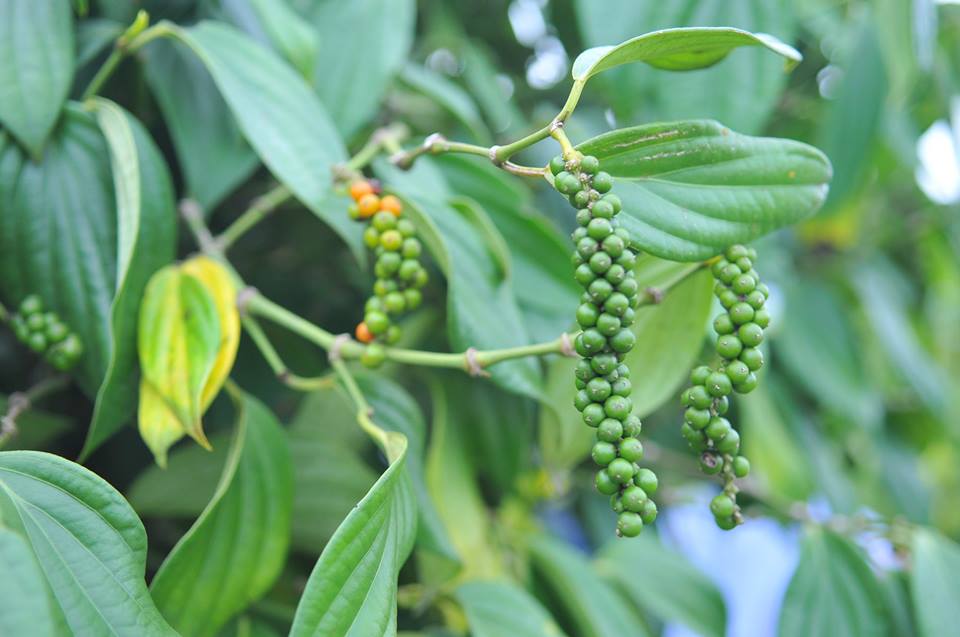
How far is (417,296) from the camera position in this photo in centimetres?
38

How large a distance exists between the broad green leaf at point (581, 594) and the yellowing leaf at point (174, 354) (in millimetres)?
268

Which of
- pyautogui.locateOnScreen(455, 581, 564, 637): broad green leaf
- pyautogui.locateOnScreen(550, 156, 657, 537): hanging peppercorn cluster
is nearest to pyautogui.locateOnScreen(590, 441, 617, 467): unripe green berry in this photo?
pyautogui.locateOnScreen(550, 156, 657, 537): hanging peppercorn cluster

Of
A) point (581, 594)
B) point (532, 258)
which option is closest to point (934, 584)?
point (581, 594)

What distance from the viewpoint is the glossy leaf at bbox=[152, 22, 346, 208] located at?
0.39m

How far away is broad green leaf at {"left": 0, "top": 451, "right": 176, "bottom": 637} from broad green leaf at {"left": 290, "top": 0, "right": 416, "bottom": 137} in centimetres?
27

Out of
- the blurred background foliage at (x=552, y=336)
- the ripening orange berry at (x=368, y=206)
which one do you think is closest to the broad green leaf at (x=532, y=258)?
the blurred background foliage at (x=552, y=336)

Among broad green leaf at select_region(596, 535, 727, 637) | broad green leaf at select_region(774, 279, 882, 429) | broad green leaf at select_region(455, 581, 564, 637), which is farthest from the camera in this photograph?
broad green leaf at select_region(774, 279, 882, 429)

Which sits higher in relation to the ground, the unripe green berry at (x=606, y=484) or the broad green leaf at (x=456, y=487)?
the unripe green berry at (x=606, y=484)

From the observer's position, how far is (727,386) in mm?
288

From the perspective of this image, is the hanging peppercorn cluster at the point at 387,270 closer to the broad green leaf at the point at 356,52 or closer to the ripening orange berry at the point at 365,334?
the ripening orange berry at the point at 365,334

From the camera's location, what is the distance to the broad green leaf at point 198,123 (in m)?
0.45

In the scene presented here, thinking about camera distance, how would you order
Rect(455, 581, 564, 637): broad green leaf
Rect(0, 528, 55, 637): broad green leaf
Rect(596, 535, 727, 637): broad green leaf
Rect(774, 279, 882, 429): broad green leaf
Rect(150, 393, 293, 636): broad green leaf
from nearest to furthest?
Rect(0, 528, 55, 637): broad green leaf < Rect(150, 393, 293, 636): broad green leaf < Rect(455, 581, 564, 637): broad green leaf < Rect(596, 535, 727, 637): broad green leaf < Rect(774, 279, 882, 429): broad green leaf

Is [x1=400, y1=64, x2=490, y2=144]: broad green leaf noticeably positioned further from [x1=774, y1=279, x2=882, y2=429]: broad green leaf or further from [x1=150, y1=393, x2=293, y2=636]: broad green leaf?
[x1=774, y1=279, x2=882, y2=429]: broad green leaf

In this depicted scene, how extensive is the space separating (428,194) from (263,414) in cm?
14
